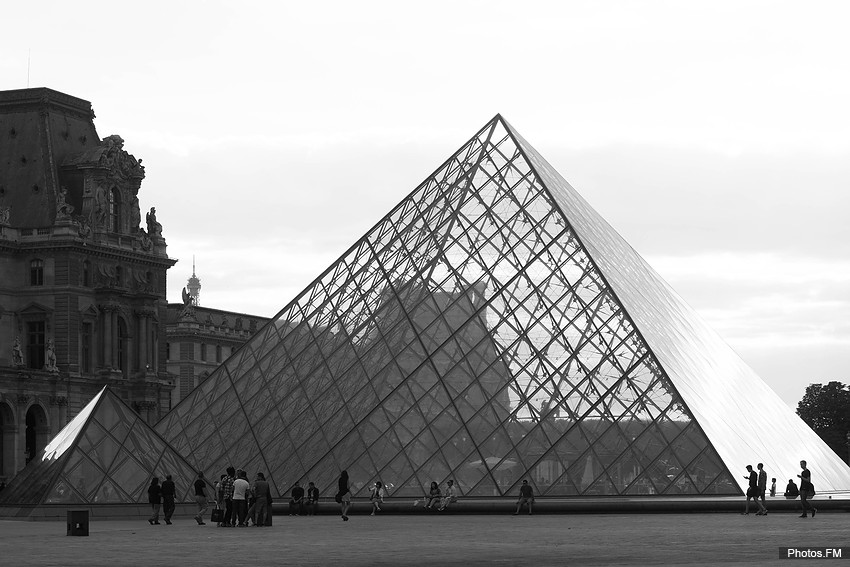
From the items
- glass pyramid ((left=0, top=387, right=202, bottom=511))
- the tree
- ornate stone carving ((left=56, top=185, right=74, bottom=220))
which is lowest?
glass pyramid ((left=0, top=387, right=202, bottom=511))

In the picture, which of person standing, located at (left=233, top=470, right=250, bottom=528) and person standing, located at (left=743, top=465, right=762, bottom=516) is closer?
person standing, located at (left=233, top=470, right=250, bottom=528)

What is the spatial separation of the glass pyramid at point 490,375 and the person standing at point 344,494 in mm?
1647

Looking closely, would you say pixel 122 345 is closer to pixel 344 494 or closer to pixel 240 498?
pixel 344 494

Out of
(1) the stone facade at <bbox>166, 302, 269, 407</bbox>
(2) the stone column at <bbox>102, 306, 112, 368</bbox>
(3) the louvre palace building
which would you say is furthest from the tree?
(3) the louvre palace building

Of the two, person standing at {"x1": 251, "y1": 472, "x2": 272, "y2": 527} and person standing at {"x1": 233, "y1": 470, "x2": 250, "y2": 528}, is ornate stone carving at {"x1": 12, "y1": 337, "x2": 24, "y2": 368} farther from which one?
person standing at {"x1": 251, "y1": 472, "x2": 272, "y2": 527}

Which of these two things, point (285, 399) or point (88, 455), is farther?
point (285, 399)

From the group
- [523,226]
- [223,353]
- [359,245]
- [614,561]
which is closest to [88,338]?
[223,353]

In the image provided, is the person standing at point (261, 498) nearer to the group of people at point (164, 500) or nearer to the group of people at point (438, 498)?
the group of people at point (164, 500)

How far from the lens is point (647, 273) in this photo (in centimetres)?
5256

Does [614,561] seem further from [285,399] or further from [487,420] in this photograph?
[285,399]

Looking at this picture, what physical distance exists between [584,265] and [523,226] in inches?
107

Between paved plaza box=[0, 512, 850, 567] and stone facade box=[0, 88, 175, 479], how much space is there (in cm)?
5333

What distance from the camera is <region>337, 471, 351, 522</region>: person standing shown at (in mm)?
37438

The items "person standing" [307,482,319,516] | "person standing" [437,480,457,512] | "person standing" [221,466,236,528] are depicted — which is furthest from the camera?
"person standing" [307,482,319,516]
